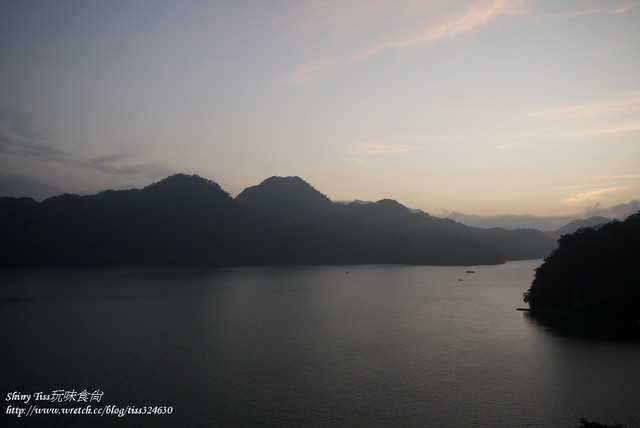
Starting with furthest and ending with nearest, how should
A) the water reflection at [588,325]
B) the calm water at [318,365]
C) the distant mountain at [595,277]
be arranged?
the distant mountain at [595,277] < the water reflection at [588,325] < the calm water at [318,365]

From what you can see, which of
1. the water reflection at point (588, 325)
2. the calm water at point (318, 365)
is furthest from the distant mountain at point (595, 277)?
the calm water at point (318, 365)

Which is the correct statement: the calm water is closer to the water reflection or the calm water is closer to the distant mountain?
the water reflection

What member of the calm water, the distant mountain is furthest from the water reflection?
the calm water

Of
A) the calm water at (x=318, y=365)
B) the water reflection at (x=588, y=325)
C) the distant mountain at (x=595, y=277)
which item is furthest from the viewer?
the distant mountain at (x=595, y=277)

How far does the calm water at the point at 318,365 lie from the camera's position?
38094 mm

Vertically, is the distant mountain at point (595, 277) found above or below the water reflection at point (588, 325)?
above

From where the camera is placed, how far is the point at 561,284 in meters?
93.8

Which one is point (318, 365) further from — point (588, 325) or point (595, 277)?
point (595, 277)

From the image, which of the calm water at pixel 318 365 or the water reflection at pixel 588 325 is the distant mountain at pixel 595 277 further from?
the calm water at pixel 318 365

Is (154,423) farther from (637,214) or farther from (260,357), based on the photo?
(637,214)

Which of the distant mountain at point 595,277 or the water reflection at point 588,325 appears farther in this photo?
the distant mountain at point 595,277

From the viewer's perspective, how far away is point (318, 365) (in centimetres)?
5231

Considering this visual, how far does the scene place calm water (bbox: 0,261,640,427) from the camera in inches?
1500

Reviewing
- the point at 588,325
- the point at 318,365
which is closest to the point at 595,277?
the point at 588,325
